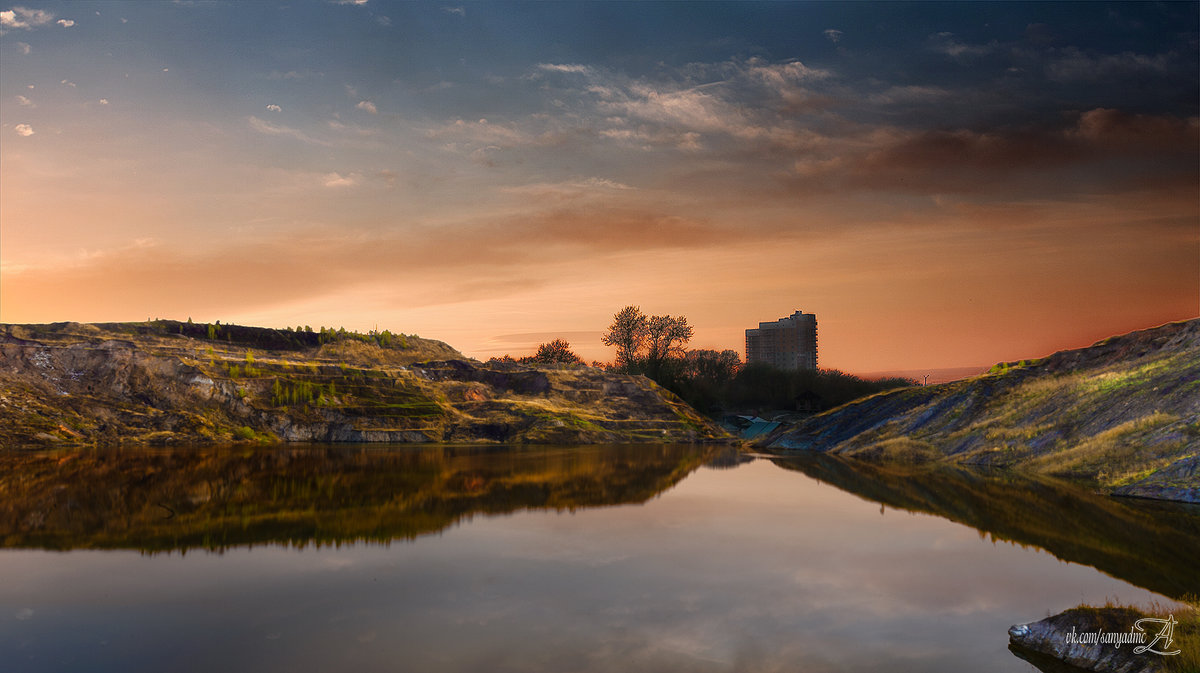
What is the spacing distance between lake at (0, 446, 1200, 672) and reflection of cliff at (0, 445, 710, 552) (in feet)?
0.95

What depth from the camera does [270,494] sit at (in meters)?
35.9

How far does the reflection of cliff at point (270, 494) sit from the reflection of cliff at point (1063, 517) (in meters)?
15.5

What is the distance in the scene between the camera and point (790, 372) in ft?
504

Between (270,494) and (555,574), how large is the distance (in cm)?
2426

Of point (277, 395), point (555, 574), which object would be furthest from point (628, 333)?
point (555, 574)

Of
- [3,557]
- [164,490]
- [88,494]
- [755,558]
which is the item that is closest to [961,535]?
[755,558]

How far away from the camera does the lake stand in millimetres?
13000

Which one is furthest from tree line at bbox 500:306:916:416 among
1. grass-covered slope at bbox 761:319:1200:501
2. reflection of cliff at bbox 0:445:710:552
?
reflection of cliff at bbox 0:445:710:552

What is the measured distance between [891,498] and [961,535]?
36.0 feet

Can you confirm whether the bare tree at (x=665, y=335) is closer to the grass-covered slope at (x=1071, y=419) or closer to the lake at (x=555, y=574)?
the grass-covered slope at (x=1071, y=419)

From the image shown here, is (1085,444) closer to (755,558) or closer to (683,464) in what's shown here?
(683,464)

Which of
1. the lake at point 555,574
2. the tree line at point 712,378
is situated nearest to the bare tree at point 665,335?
the tree line at point 712,378
